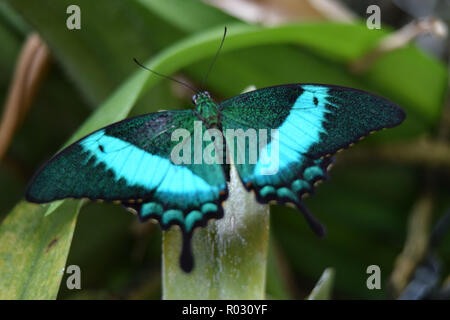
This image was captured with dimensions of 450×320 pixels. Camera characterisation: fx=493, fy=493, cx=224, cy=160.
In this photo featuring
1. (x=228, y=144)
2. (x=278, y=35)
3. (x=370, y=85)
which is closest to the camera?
(x=228, y=144)

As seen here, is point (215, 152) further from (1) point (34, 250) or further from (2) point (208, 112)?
(1) point (34, 250)

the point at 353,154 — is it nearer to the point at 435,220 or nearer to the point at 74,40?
the point at 435,220

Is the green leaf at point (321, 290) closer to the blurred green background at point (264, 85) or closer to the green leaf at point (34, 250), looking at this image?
the blurred green background at point (264, 85)

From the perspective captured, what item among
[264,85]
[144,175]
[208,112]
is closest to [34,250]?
[144,175]

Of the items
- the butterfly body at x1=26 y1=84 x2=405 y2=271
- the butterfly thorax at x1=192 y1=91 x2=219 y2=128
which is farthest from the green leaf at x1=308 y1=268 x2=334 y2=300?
the butterfly thorax at x1=192 y1=91 x2=219 y2=128

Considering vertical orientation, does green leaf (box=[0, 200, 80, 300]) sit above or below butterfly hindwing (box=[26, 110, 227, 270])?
below

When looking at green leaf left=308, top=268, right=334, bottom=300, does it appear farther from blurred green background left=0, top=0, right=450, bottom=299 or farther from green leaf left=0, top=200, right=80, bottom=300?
green leaf left=0, top=200, right=80, bottom=300
